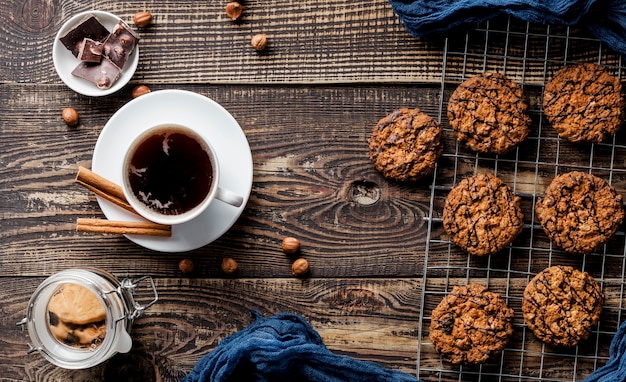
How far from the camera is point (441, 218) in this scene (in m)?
2.03

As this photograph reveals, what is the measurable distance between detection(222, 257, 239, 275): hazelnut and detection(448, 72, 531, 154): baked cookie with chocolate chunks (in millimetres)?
687

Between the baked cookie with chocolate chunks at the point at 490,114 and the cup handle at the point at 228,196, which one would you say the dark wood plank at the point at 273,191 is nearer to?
the baked cookie with chocolate chunks at the point at 490,114

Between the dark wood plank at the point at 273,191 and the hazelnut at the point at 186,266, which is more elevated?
the dark wood plank at the point at 273,191

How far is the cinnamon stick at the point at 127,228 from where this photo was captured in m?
1.91

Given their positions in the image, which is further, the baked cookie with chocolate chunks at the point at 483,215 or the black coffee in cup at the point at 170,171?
the baked cookie with chocolate chunks at the point at 483,215

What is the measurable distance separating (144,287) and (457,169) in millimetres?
912

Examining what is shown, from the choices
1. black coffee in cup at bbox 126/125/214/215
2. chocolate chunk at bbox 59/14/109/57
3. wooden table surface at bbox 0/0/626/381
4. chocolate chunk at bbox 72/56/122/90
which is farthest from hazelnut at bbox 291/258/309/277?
chocolate chunk at bbox 59/14/109/57

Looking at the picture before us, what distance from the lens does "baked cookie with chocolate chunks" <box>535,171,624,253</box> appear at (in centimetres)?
195

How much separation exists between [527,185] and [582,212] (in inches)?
6.2

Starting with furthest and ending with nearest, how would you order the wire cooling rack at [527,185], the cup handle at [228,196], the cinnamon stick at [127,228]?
1. the wire cooling rack at [527,185]
2. the cinnamon stick at [127,228]
3. the cup handle at [228,196]

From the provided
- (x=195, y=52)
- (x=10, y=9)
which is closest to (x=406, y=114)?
(x=195, y=52)

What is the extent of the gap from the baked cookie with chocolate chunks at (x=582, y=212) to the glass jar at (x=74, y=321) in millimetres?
1141

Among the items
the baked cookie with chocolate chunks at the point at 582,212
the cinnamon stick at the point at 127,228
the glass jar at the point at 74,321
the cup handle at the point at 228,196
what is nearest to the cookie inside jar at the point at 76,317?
the glass jar at the point at 74,321

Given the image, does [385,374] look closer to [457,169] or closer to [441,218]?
[441,218]
